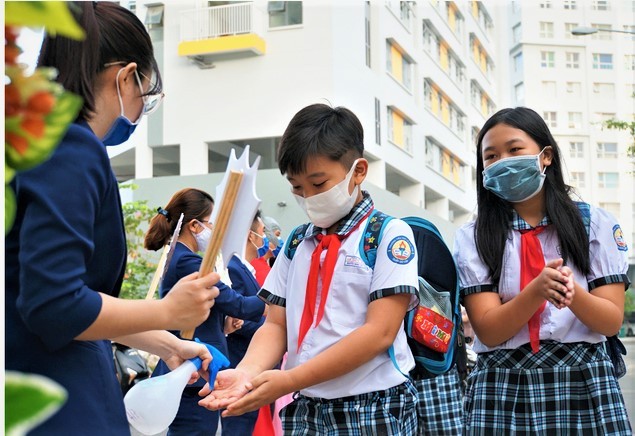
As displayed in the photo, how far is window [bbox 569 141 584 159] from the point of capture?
5341cm

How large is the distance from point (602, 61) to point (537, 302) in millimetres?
54863

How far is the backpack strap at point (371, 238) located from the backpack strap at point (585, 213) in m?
0.65

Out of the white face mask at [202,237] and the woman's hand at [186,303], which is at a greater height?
the white face mask at [202,237]

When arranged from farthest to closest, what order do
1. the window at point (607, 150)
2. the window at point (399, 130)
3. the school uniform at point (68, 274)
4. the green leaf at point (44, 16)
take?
the window at point (607, 150) < the window at point (399, 130) < the school uniform at point (68, 274) < the green leaf at point (44, 16)

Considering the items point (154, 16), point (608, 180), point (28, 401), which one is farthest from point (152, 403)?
point (608, 180)

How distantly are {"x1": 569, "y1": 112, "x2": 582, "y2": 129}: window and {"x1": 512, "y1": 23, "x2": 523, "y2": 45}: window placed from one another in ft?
19.5

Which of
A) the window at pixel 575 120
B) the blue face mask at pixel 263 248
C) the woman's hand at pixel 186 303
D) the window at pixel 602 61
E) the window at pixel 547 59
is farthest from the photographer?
the window at pixel 547 59

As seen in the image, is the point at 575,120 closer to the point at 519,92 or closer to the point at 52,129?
the point at 519,92

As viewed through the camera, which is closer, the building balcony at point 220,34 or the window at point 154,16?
the building balcony at point 220,34

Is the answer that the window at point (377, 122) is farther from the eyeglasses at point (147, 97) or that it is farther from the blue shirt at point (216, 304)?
the eyeglasses at point (147, 97)

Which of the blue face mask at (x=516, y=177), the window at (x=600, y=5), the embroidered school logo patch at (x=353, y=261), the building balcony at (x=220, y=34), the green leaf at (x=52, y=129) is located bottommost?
the embroidered school logo patch at (x=353, y=261)

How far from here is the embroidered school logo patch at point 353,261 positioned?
7.83ft

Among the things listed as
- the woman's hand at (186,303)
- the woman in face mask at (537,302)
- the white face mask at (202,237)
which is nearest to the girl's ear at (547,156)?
the woman in face mask at (537,302)

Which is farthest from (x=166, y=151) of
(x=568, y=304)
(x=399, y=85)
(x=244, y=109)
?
(x=568, y=304)
